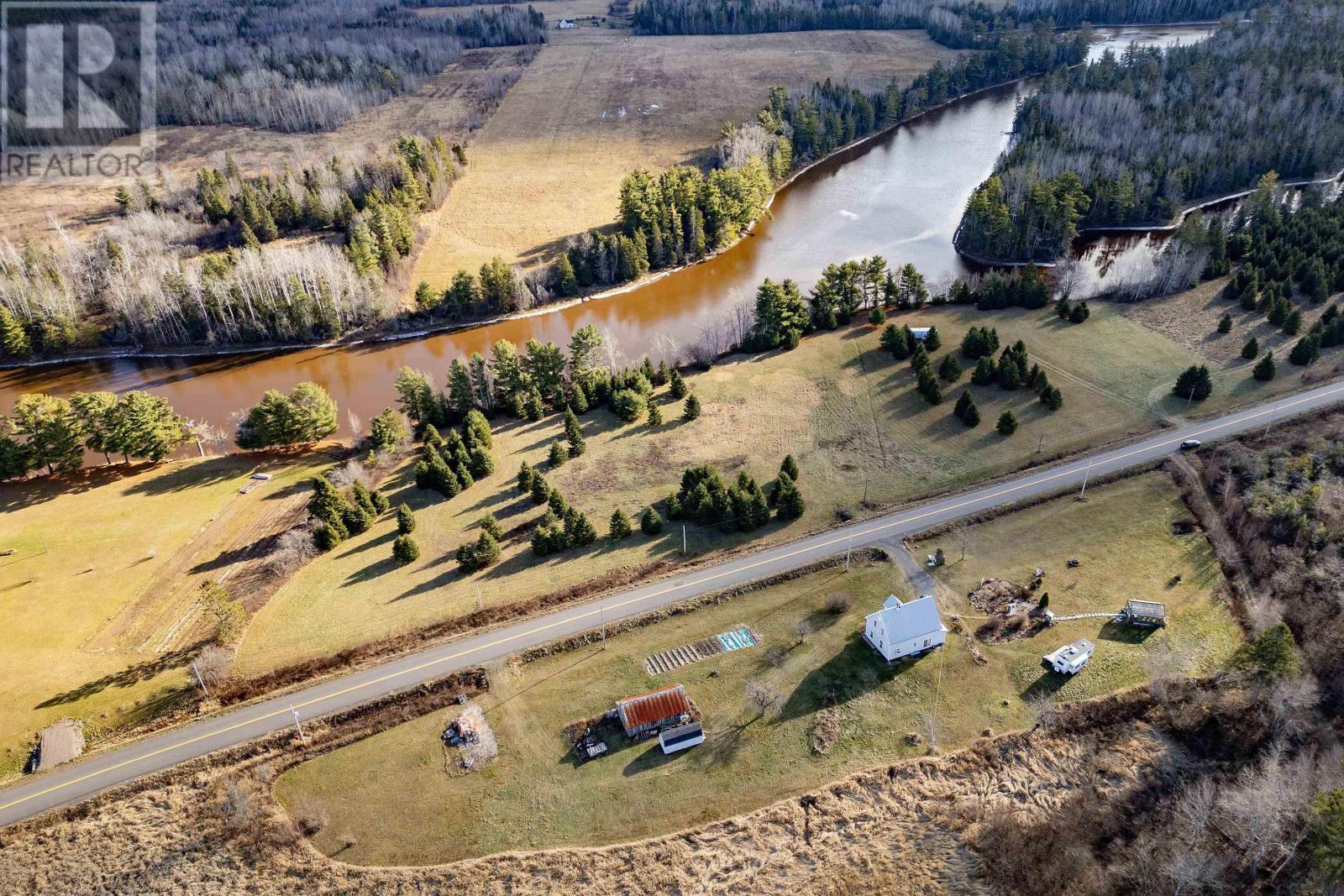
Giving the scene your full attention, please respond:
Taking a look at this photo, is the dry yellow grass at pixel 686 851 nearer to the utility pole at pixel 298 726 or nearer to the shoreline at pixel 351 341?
the utility pole at pixel 298 726

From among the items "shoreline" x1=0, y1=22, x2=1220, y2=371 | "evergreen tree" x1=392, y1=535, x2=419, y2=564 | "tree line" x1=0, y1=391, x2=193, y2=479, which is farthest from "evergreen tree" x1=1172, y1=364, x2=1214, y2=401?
"tree line" x1=0, y1=391, x2=193, y2=479

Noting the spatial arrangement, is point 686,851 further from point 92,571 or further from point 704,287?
point 704,287

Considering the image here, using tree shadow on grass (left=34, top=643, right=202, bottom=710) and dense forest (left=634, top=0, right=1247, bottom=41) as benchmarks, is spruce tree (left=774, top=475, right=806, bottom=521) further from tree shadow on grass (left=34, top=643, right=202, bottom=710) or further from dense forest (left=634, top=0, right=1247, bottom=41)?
dense forest (left=634, top=0, right=1247, bottom=41)

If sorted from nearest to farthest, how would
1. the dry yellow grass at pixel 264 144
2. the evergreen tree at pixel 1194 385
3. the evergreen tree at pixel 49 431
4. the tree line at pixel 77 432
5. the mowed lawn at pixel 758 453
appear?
the mowed lawn at pixel 758 453 → the evergreen tree at pixel 49 431 → the tree line at pixel 77 432 → the evergreen tree at pixel 1194 385 → the dry yellow grass at pixel 264 144

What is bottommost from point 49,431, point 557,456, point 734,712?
point 734,712

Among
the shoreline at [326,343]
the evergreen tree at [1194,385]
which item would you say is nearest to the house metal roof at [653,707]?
the evergreen tree at [1194,385]

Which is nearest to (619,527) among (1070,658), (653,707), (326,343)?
(653,707)
